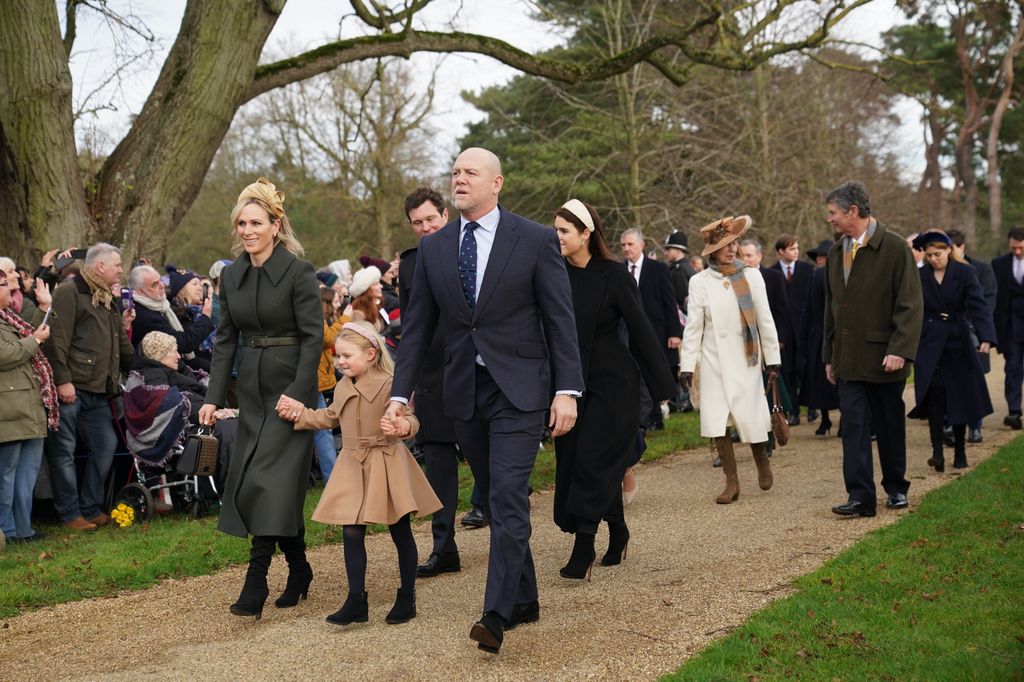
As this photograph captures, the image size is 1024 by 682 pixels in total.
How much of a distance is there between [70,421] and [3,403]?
805mm

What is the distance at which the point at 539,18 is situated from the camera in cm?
2362

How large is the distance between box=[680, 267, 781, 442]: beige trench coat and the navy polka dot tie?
3.77 m

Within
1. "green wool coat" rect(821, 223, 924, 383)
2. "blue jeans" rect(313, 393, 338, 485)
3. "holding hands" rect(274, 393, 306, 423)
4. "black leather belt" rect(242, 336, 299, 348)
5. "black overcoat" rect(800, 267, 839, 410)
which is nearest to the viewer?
"holding hands" rect(274, 393, 306, 423)

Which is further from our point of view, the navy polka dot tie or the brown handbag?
the brown handbag

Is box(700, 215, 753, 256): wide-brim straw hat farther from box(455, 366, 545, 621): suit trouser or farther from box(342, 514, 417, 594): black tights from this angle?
box(342, 514, 417, 594): black tights

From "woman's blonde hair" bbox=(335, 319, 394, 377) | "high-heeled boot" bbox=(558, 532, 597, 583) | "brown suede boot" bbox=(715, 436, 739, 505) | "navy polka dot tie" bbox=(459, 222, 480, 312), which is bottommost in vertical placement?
"high-heeled boot" bbox=(558, 532, 597, 583)

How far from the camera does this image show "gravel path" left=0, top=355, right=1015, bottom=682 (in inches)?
211

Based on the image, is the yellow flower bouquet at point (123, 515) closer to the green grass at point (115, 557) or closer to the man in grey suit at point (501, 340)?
the green grass at point (115, 557)

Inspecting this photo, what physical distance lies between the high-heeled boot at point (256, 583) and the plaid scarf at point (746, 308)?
4.38 m

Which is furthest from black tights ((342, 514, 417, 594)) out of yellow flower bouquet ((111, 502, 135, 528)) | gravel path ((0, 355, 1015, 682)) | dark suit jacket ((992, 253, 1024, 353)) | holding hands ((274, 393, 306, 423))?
dark suit jacket ((992, 253, 1024, 353))

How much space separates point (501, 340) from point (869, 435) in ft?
12.8

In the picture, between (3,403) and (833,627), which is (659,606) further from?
(3,403)

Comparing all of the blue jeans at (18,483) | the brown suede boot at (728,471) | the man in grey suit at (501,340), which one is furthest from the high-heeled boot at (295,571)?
the brown suede boot at (728,471)

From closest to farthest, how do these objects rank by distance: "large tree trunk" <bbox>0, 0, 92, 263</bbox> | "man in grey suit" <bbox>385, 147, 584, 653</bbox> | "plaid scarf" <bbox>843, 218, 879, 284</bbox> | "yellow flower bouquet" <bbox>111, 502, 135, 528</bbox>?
1. "man in grey suit" <bbox>385, 147, 584, 653</bbox>
2. "plaid scarf" <bbox>843, 218, 879, 284</bbox>
3. "yellow flower bouquet" <bbox>111, 502, 135, 528</bbox>
4. "large tree trunk" <bbox>0, 0, 92, 263</bbox>
